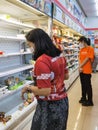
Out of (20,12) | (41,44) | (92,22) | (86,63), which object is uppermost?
(92,22)

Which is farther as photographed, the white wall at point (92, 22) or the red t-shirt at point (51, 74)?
the white wall at point (92, 22)

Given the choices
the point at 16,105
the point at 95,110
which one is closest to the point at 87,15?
the point at 95,110

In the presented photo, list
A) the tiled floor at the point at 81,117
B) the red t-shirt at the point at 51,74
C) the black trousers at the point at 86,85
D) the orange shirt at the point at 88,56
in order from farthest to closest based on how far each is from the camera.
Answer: the black trousers at the point at 86,85
the orange shirt at the point at 88,56
the tiled floor at the point at 81,117
the red t-shirt at the point at 51,74

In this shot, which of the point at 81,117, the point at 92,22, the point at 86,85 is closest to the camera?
the point at 81,117

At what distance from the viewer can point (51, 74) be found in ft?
6.22

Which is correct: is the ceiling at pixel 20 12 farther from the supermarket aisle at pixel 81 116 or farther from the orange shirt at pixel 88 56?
the supermarket aisle at pixel 81 116

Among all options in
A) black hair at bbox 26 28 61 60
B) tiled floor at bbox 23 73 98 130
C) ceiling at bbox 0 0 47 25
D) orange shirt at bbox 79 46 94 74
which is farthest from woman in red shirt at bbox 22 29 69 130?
orange shirt at bbox 79 46 94 74

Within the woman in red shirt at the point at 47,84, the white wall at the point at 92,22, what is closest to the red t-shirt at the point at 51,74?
the woman in red shirt at the point at 47,84

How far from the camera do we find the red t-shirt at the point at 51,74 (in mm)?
1823

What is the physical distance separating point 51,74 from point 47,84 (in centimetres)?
11

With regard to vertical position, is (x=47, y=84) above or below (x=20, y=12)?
below

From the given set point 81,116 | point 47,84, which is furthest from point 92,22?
point 47,84

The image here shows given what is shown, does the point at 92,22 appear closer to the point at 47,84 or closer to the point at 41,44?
the point at 41,44

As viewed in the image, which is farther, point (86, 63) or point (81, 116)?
point (86, 63)
